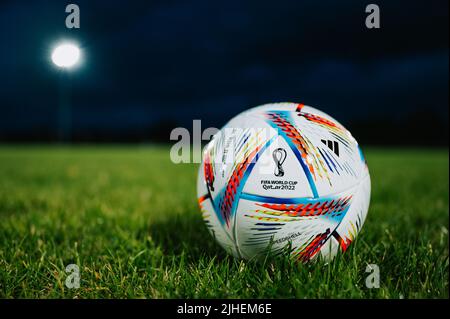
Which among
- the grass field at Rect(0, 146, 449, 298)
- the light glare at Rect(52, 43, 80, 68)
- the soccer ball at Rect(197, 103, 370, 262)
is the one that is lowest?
the grass field at Rect(0, 146, 449, 298)

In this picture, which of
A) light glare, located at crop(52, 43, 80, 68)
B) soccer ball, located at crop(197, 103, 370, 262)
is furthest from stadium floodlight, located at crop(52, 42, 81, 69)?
soccer ball, located at crop(197, 103, 370, 262)

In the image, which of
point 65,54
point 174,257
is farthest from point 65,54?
point 174,257

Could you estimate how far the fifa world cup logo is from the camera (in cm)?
232

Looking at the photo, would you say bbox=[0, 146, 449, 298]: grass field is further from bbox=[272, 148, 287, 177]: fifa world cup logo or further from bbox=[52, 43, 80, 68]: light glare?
bbox=[52, 43, 80, 68]: light glare

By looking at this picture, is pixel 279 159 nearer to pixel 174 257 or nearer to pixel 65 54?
pixel 174 257

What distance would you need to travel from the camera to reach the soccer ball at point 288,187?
91.3 inches

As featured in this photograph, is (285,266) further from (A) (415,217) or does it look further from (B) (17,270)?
(A) (415,217)

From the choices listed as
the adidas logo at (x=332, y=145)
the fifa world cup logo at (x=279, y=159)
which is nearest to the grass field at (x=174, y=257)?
the fifa world cup logo at (x=279, y=159)

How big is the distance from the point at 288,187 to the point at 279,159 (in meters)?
0.19

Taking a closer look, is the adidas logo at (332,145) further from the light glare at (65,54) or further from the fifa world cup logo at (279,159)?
the light glare at (65,54)

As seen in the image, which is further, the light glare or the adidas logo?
the light glare

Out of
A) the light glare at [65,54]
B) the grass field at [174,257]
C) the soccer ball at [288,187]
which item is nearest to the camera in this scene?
the grass field at [174,257]
